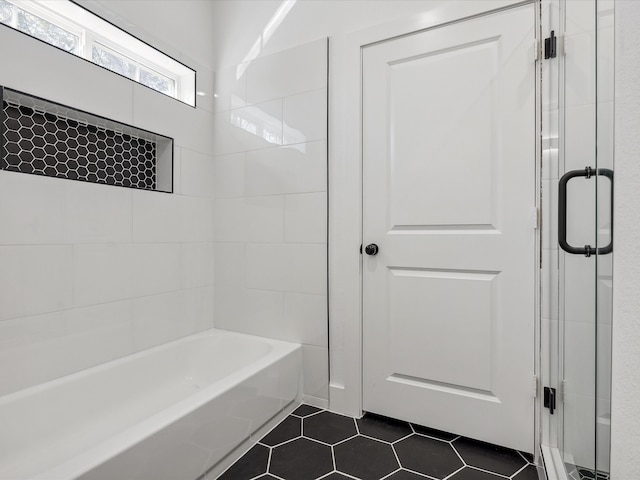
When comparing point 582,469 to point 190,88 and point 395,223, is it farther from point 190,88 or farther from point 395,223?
point 190,88

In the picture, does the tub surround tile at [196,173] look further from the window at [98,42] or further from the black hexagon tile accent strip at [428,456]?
the black hexagon tile accent strip at [428,456]

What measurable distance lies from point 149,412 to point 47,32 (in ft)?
5.85

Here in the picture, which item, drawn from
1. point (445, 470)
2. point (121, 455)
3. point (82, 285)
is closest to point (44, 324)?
point (82, 285)

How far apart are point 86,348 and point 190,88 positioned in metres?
1.58

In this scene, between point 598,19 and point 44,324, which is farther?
point 44,324

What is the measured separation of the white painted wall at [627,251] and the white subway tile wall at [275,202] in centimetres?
145

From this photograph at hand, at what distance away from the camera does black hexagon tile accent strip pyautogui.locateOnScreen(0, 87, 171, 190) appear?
1.41m

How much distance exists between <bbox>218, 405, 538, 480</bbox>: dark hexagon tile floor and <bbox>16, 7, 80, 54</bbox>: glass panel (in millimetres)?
1984

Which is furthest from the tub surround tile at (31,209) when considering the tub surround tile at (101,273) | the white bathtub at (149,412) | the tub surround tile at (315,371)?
the tub surround tile at (315,371)

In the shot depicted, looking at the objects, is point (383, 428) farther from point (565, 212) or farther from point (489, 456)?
point (565, 212)

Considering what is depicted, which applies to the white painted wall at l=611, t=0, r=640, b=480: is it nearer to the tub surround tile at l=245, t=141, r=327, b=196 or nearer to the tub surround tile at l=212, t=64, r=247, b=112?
the tub surround tile at l=245, t=141, r=327, b=196

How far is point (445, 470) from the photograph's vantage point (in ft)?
4.65

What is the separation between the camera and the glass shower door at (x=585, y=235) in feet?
2.26

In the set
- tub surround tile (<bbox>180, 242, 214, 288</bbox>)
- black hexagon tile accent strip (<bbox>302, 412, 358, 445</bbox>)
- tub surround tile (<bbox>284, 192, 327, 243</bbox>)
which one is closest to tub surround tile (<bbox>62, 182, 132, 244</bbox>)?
tub surround tile (<bbox>180, 242, 214, 288</bbox>)
